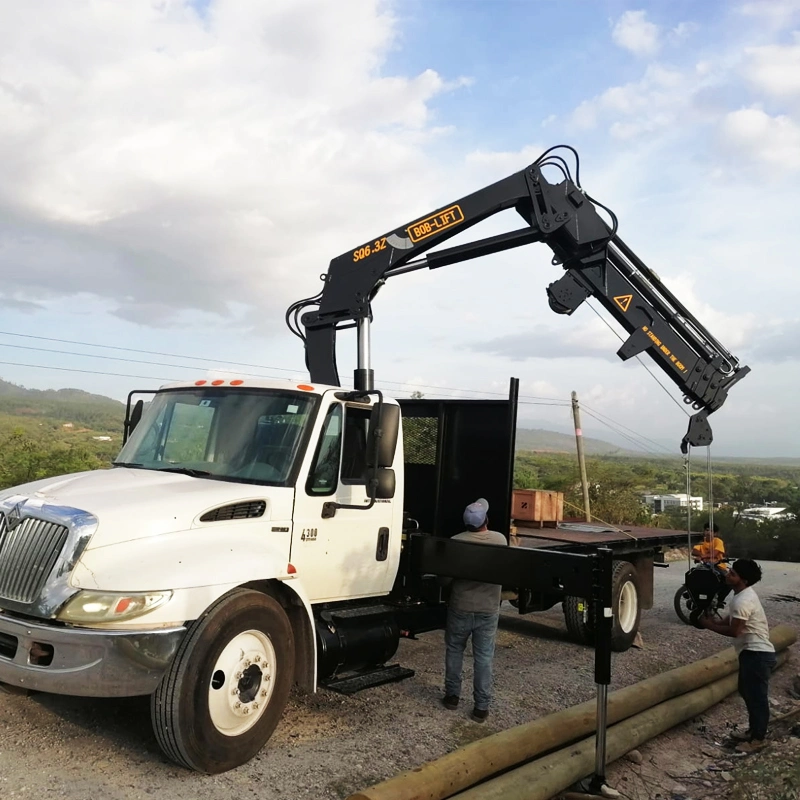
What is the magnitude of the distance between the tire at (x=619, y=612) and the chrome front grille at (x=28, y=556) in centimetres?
598

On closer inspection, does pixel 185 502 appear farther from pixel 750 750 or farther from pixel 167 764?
pixel 750 750

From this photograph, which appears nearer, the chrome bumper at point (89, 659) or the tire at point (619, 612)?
the chrome bumper at point (89, 659)

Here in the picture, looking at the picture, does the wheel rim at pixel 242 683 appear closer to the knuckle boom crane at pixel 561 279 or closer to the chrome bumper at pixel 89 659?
the chrome bumper at pixel 89 659

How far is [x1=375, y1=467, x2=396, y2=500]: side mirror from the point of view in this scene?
18.1 ft

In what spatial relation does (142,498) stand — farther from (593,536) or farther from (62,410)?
(62,410)

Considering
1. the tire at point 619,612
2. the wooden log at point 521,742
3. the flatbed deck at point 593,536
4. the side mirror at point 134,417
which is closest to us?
the wooden log at point 521,742

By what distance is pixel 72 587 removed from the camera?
4277mm

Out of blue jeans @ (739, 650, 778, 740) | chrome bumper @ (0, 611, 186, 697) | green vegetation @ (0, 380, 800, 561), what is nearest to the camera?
chrome bumper @ (0, 611, 186, 697)

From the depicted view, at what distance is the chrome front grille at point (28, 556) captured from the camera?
4406mm

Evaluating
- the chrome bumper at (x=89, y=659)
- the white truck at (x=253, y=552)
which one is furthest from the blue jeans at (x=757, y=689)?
the chrome bumper at (x=89, y=659)

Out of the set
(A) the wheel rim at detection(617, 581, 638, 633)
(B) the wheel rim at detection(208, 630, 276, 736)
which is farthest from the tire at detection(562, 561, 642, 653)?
(B) the wheel rim at detection(208, 630, 276, 736)

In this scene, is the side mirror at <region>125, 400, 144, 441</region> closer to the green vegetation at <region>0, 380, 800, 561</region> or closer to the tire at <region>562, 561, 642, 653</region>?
the green vegetation at <region>0, 380, 800, 561</region>

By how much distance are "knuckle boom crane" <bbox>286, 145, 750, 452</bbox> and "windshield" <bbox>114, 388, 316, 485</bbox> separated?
2332 mm

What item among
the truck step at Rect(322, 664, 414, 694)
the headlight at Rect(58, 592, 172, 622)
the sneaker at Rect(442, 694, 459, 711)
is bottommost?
the sneaker at Rect(442, 694, 459, 711)
